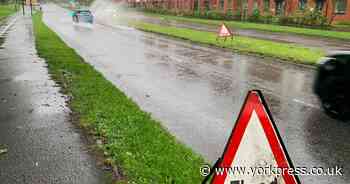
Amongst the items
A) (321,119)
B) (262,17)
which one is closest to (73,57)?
(321,119)

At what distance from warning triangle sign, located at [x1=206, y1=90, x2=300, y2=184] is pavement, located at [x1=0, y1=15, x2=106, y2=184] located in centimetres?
275

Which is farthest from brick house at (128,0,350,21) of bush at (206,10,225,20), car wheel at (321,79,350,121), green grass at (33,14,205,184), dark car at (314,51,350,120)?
green grass at (33,14,205,184)

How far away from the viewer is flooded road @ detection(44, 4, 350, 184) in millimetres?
6594

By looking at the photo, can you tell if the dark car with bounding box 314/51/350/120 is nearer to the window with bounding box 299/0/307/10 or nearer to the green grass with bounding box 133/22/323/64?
the green grass with bounding box 133/22/323/64

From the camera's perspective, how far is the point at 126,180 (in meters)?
4.89

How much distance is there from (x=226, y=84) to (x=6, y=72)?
7.30m

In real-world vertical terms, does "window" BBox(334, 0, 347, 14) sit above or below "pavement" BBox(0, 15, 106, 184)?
above

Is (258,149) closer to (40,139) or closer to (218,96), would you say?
(40,139)

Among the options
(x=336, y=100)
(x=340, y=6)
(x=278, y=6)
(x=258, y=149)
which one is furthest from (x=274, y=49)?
(x=278, y=6)

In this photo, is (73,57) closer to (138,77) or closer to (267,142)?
(138,77)

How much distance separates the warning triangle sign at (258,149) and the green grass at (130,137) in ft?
7.61

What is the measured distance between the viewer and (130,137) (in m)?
6.50

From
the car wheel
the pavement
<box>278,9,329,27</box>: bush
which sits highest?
<box>278,9,329,27</box>: bush

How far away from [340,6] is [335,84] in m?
39.8
